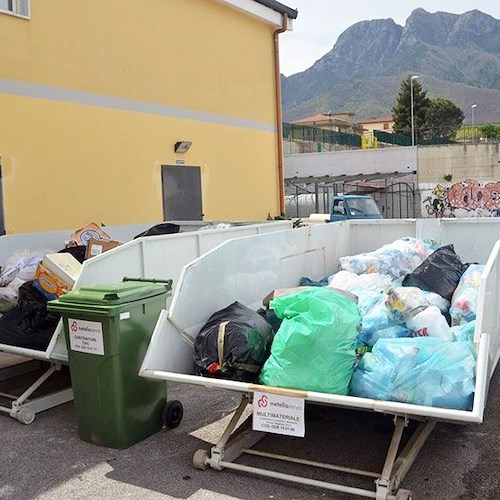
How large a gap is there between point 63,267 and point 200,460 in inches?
91.1

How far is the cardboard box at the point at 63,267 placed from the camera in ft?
17.3

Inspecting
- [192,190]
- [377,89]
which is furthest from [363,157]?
[377,89]

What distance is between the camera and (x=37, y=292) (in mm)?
5359

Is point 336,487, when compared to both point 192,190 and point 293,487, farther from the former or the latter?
point 192,190

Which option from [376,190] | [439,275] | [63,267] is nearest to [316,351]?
[439,275]

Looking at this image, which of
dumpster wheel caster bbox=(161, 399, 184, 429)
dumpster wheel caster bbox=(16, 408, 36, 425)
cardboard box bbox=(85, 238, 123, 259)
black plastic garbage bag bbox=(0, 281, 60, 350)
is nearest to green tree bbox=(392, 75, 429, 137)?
cardboard box bbox=(85, 238, 123, 259)

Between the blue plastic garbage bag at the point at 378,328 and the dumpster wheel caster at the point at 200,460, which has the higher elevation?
the blue plastic garbage bag at the point at 378,328

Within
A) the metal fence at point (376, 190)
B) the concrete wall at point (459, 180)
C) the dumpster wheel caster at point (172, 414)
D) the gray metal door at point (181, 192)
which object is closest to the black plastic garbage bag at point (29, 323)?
the dumpster wheel caster at point (172, 414)

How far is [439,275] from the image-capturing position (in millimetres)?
5516

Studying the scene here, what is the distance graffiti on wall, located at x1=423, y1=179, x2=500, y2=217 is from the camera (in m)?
28.9

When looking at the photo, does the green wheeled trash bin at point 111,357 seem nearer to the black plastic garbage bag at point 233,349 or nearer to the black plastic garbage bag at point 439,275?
the black plastic garbage bag at point 233,349

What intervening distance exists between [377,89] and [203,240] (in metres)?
192

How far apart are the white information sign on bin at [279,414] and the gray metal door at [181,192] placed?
27.5 ft

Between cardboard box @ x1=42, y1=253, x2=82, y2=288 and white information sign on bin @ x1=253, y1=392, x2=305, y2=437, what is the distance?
2.23 meters
